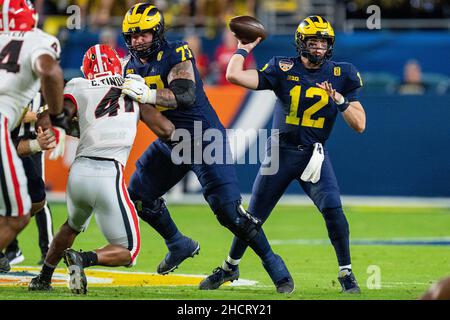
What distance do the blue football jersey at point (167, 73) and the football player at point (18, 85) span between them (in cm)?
121

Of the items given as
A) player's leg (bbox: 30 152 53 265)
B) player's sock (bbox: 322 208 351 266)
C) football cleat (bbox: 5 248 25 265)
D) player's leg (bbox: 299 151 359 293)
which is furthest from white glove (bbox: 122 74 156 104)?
football cleat (bbox: 5 248 25 265)

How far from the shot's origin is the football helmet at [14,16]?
650 centimetres

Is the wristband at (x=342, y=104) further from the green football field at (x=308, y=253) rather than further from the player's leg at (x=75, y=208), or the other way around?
the player's leg at (x=75, y=208)

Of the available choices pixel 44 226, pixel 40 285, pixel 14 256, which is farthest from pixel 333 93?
pixel 14 256

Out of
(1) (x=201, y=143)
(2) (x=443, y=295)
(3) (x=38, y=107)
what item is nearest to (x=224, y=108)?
(3) (x=38, y=107)

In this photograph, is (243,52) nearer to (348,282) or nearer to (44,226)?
(348,282)

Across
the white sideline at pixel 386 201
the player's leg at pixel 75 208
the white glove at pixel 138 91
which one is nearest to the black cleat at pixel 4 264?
the player's leg at pixel 75 208

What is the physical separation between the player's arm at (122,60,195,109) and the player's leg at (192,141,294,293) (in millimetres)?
535

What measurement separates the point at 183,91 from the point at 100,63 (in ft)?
2.34

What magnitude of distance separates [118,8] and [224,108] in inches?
142

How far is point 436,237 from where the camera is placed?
11219 mm

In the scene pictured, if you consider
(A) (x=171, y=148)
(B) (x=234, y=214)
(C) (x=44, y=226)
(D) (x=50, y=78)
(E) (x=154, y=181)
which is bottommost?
(C) (x=44, y=226)

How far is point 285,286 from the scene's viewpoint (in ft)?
23.8

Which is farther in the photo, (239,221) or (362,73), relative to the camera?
(362,73)
